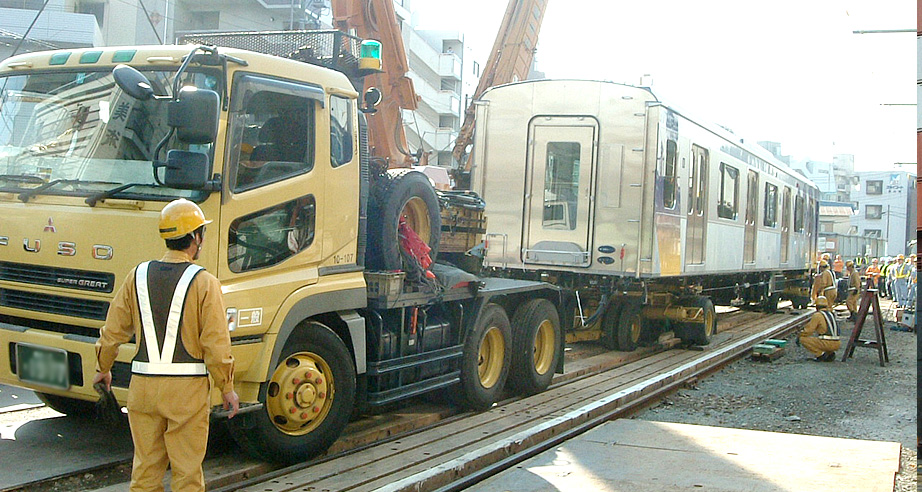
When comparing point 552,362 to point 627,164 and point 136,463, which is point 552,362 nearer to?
point 627,164

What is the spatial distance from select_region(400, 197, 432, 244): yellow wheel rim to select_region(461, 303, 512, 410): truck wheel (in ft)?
3.58

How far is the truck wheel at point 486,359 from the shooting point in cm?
837

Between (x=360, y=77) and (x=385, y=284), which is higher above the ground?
(x=360, y=77)

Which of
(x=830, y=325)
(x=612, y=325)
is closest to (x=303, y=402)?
(x=612, y=325)

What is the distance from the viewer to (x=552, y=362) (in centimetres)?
984

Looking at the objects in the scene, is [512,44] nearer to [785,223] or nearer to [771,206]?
[771,206]

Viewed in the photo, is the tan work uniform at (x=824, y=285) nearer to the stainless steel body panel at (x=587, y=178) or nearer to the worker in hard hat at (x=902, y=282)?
the stainless steel body panel at (x=587, y=178)

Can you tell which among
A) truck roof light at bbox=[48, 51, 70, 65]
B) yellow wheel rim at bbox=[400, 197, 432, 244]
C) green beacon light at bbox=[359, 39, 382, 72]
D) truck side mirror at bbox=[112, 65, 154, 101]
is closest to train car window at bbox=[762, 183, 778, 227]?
yellow wheel rim at bbox=[400, 197, 432, 244]

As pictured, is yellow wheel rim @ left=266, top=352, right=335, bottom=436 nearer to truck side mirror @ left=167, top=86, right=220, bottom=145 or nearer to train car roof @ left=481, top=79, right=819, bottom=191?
truck side mirror @ left=167, top=86, right=220, bottom=145

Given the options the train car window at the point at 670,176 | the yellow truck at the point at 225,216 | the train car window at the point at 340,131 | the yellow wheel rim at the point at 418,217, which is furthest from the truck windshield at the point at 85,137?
the train car window at the point at 670,176

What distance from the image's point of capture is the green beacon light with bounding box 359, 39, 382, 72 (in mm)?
7328

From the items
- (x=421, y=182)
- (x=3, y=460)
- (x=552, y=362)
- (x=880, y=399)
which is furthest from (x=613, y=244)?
→ (x=3, y=460)

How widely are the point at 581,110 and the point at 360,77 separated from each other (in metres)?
5.57

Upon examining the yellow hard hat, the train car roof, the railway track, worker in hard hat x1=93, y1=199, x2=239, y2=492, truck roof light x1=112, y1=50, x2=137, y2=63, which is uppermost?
the train car roof
